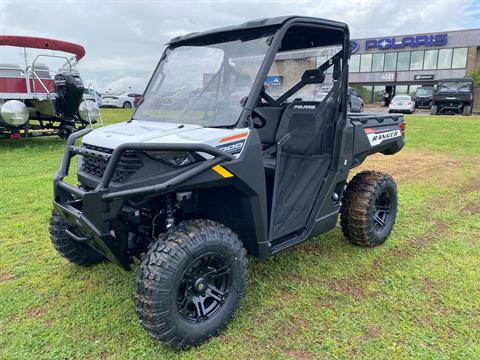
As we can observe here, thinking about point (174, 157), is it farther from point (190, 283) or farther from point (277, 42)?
point (277, 42)

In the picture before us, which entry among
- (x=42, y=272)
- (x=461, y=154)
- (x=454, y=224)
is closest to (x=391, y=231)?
(x=454, y=224)

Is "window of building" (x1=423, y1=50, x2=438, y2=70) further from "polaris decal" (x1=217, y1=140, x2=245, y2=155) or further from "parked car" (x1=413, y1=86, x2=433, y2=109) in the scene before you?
"polaris decal" (x1=217, y1=140, x2=245, y2=155)

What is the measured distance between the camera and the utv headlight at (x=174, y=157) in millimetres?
2379

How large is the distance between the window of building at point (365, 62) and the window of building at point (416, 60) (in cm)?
387

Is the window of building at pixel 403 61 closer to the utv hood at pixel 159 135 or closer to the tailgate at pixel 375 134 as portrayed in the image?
the tailgate at pixel 375 134

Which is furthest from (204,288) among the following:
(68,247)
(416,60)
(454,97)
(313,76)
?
(416,60)

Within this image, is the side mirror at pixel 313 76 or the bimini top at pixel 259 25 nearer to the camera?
the bimini top at pixel 259 25

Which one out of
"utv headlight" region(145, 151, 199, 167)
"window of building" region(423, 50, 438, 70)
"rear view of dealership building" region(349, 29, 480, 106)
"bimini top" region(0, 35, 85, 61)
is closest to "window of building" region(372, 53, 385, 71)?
"rear view of dealership building" region(349, 29, 480, 106)

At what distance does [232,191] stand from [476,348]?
69.7 inches

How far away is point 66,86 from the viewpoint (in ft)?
30.8

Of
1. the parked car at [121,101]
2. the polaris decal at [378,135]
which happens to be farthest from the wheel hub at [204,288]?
the parked car at [121,101]

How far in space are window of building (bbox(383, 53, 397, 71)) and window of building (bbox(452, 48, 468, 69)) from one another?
201 inches

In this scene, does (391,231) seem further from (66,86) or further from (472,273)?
(66,86)

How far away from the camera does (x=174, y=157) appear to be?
240 centimetres
